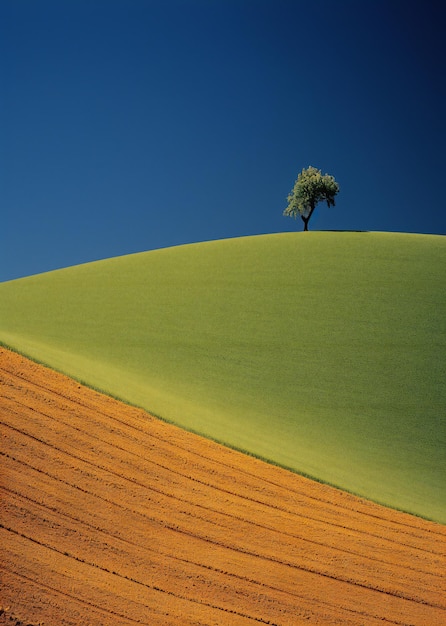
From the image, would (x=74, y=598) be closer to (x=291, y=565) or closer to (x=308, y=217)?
(x=291, y=565)

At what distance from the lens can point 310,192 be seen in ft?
146

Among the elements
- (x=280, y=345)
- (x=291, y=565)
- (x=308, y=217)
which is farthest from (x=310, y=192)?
(x=291, y=565)

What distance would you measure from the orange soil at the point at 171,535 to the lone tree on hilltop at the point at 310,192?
37.3m

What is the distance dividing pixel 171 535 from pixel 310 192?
40007 millimetres

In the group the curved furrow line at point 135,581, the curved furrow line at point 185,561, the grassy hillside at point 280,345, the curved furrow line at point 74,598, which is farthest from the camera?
the grassy hillside at point 280,345

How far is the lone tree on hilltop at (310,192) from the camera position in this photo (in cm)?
4472

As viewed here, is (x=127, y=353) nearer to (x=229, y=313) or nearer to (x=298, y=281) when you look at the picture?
(x=229, y=313)

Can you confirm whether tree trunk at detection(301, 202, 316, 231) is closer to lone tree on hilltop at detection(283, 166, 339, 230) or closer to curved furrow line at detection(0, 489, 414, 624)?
lone tree on hilltop at detection(283, 166, 339, 230)

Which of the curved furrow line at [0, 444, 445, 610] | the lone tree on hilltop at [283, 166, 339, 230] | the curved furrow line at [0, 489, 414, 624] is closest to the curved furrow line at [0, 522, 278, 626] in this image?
the curved furrow line at [0, 489, 414, 624]

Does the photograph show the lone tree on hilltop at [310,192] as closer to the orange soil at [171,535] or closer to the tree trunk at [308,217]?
the tree trunk at [308,217]

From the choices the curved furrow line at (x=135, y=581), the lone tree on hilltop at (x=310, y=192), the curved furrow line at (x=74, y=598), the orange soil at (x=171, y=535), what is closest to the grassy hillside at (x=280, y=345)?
the orange soil at (x=171, y=535)

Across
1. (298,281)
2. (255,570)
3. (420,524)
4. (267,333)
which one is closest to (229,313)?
(267,333)

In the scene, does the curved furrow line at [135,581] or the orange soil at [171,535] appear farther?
the curved furrow line at [135,581]

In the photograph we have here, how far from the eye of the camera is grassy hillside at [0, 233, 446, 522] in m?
12.0
